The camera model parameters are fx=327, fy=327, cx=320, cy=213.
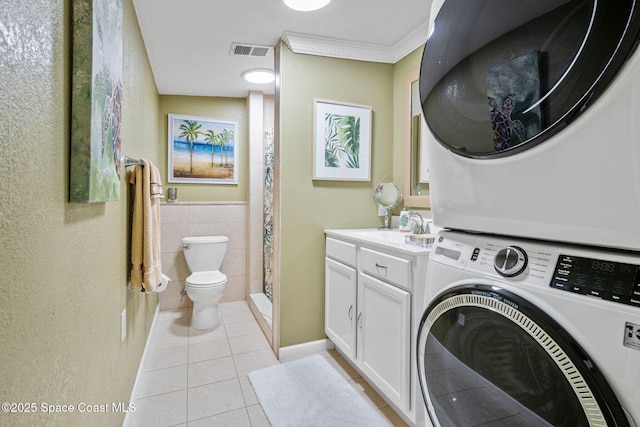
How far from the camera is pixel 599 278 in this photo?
59 cm

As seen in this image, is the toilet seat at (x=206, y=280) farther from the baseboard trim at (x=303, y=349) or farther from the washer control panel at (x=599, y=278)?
the washer control panel at (x=599, y=278)

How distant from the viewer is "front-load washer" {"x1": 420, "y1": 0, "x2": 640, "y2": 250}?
1.80ft

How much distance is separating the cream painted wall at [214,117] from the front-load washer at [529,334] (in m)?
3.06

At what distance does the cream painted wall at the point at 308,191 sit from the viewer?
2.29 meters

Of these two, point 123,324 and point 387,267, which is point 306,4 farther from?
point 123,324

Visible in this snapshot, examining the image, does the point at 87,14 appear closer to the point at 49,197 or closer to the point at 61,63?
the point at 61,63

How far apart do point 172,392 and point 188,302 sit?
5.40 feet

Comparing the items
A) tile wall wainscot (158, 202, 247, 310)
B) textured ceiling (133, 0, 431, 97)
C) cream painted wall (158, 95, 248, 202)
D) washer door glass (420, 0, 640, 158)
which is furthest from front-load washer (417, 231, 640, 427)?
cream painted wall (158, 95, 248, 202)

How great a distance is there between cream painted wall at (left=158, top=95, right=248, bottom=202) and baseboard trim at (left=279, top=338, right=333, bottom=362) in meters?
1.97

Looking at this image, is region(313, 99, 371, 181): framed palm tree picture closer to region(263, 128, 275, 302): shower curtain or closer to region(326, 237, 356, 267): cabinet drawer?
region(326, 237, 356, 267): cabinet drawer

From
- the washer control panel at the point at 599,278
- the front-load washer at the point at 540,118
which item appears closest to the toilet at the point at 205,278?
the front-load washer at the point at 540,118

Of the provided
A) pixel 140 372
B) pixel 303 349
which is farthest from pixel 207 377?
pixel 303 349

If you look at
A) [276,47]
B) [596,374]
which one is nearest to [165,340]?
[276,47]

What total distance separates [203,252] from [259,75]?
1773mm
